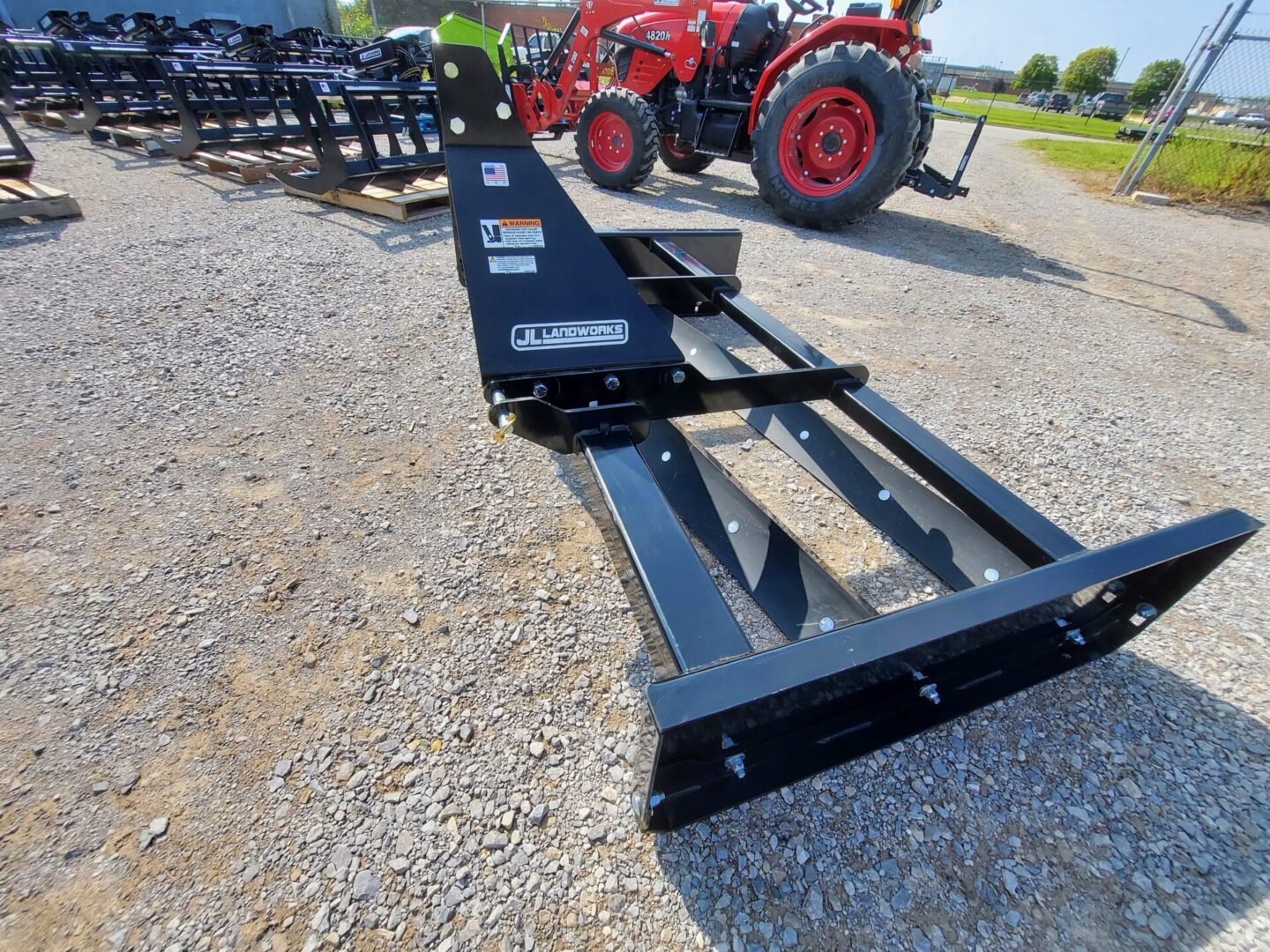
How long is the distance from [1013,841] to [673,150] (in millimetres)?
8357

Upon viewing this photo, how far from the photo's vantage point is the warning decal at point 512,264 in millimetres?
1714

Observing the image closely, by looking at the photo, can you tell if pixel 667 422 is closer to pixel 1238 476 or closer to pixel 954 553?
pixel 954 553

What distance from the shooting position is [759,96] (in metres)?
5.86

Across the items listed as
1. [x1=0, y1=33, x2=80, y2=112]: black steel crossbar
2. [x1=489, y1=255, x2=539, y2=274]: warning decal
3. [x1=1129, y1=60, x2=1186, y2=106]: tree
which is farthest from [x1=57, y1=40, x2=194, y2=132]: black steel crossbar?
[x1=1129, y1=60, x2=1186, y2=106]: tree

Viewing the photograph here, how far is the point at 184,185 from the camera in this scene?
621 cm

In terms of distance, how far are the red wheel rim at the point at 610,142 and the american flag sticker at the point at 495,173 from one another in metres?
5.39

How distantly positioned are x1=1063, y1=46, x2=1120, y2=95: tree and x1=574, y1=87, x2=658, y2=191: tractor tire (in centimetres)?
7309

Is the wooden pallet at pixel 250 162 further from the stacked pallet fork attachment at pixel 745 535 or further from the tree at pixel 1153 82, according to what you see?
the tree at pixel 1153 82

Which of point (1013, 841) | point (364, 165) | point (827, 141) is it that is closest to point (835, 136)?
point (827, 141)

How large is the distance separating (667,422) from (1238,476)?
274 centimetres

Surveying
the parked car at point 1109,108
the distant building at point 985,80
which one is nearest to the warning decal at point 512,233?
the parked car at point 1109,108

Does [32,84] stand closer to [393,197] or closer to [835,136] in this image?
[393,197]

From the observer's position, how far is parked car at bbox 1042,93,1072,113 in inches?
1674

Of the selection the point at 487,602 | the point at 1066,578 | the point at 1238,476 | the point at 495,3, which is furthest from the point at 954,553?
the point at 495,3
